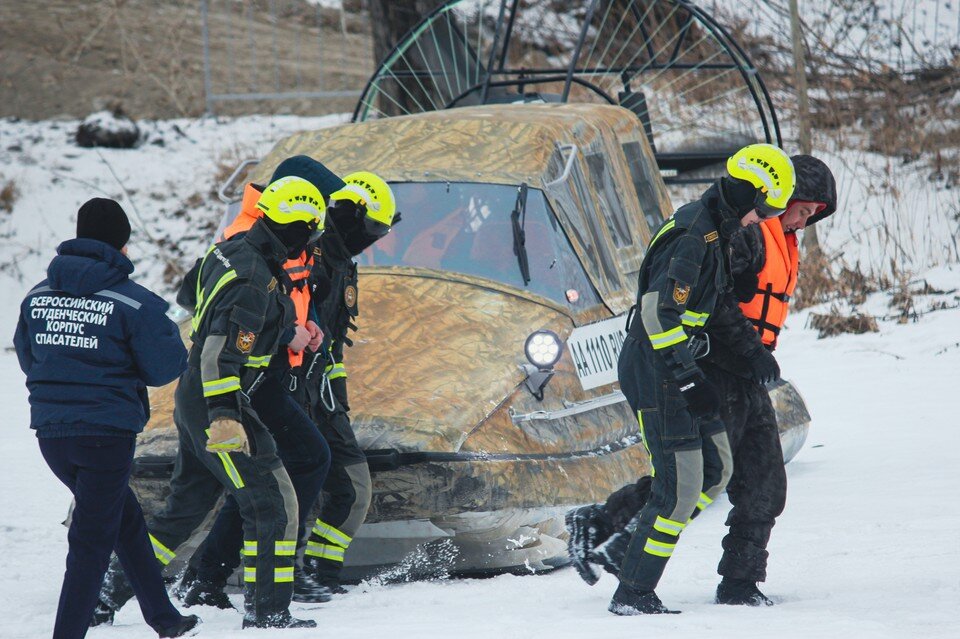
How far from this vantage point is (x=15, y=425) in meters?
9.94

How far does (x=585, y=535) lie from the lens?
19.2 feet

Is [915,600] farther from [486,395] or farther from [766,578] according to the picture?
[486,395]

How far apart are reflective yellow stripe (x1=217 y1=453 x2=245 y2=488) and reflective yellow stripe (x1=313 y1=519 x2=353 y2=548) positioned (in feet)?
2.45

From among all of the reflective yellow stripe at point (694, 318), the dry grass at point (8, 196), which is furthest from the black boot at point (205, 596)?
the dry grass at point (8, 196)

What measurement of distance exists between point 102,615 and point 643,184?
473cm

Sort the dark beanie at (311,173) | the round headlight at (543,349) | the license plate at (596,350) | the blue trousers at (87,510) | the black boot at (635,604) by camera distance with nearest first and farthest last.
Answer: the blue trousers at (87,510) < the black boot at (635,604) < the dark beanie at (311,173) < the round headlight at (543,349) < the license plate at (596,350)

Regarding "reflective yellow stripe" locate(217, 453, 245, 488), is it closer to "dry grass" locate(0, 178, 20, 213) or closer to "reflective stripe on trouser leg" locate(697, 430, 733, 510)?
"reflective stripe on trouser leg" locate(697, 430, 733, 510)

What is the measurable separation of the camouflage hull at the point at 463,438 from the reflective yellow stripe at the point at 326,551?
19 cm

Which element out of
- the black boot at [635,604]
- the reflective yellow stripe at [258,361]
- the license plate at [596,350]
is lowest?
the black boot at [635,604]

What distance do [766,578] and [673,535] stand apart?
80 cm

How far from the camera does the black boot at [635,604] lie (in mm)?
5219

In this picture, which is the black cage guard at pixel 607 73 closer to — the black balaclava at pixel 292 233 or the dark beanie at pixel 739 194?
the dark beanie at pixel 739 194

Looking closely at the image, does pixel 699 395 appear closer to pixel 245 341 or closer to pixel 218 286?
pixel 245 341

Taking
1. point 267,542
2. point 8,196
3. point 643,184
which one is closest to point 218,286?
point 267,542
